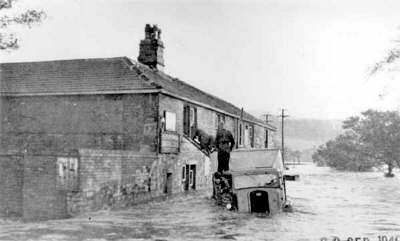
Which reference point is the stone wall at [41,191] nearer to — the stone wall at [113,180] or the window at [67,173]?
the window at [67,173]

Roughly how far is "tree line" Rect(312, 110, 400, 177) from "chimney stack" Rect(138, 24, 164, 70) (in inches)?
1353

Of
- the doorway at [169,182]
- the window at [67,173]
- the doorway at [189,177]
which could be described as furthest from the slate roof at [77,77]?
the window at [67,173]

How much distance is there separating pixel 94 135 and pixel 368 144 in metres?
43.6

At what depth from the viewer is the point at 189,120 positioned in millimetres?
25312

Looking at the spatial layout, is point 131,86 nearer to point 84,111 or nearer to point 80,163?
point 84,111

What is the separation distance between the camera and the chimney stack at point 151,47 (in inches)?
1050

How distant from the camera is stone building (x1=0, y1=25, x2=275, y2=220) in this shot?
14.7 metres

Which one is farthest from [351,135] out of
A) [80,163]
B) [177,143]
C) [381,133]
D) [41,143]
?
[80,163]

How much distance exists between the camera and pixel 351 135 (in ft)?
206

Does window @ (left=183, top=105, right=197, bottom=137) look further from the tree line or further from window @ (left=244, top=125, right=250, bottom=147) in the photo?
the tree line

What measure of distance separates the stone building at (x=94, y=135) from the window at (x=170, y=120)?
0.16ft

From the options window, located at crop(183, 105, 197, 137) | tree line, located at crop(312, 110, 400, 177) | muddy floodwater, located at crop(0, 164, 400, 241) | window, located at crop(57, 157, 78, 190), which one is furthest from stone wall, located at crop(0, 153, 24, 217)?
tree line, located at crop(312, 110, 400, 177)

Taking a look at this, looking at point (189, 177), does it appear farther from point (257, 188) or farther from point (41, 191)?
point (41, 191)

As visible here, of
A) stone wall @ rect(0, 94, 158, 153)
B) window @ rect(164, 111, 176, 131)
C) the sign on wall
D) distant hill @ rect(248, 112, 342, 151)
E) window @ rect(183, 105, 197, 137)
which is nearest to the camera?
stone wall @ rect(0, 94, 158, 153)
